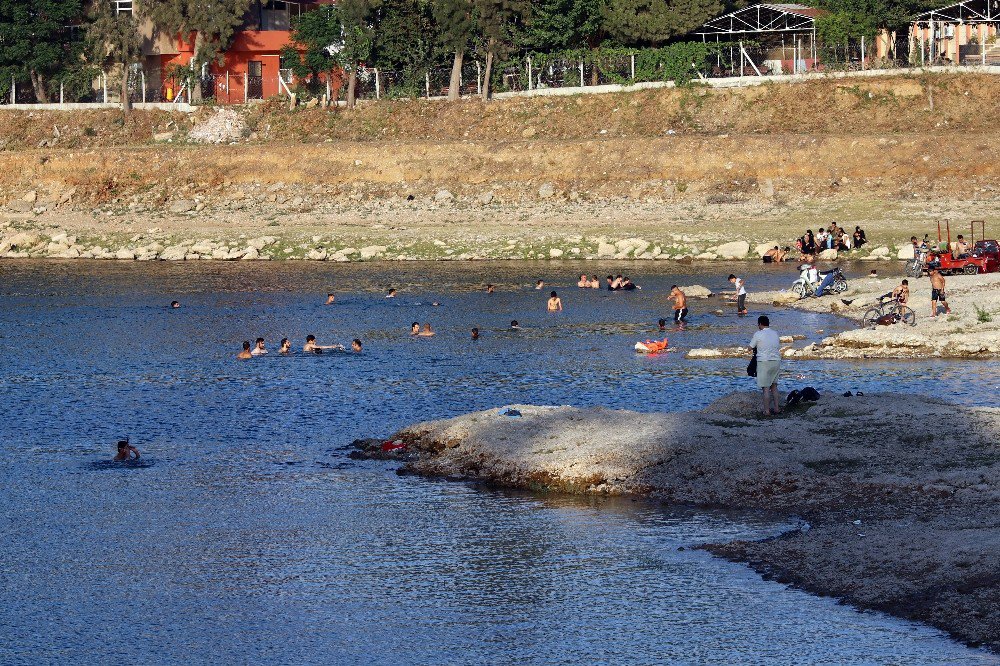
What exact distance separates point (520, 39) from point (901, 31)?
941 inches

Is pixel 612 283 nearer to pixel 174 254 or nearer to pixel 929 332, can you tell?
pixel 929 332

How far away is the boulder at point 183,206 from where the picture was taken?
82.6 meters

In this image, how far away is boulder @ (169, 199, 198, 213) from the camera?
82.6 metres

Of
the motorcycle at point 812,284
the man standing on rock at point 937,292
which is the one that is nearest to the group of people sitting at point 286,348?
the motorcycle at point 812,284

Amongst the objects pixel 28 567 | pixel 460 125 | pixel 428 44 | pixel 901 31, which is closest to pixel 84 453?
pixel 28 567

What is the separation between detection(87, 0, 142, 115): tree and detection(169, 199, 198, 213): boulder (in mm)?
16763

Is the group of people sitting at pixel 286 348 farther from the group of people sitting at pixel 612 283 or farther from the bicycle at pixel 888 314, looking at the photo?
the bicycle at pixel 888 314

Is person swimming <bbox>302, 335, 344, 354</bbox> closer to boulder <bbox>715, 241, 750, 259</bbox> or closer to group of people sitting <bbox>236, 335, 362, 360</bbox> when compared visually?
group of people sitting <bbox>236, 335, 362, 360</bbox>

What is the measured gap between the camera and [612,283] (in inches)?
2270

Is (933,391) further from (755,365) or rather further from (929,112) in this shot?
(929,112)

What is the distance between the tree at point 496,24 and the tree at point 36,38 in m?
29.1

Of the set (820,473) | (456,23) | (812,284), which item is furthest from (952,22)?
(820,473)

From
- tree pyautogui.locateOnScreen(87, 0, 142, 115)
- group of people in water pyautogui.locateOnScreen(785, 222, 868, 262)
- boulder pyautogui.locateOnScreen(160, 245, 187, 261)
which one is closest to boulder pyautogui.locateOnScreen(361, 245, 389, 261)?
boulder pyautogui.locateOnScreen(160, 245, 187, 261)

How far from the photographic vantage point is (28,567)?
22328 millimetres
